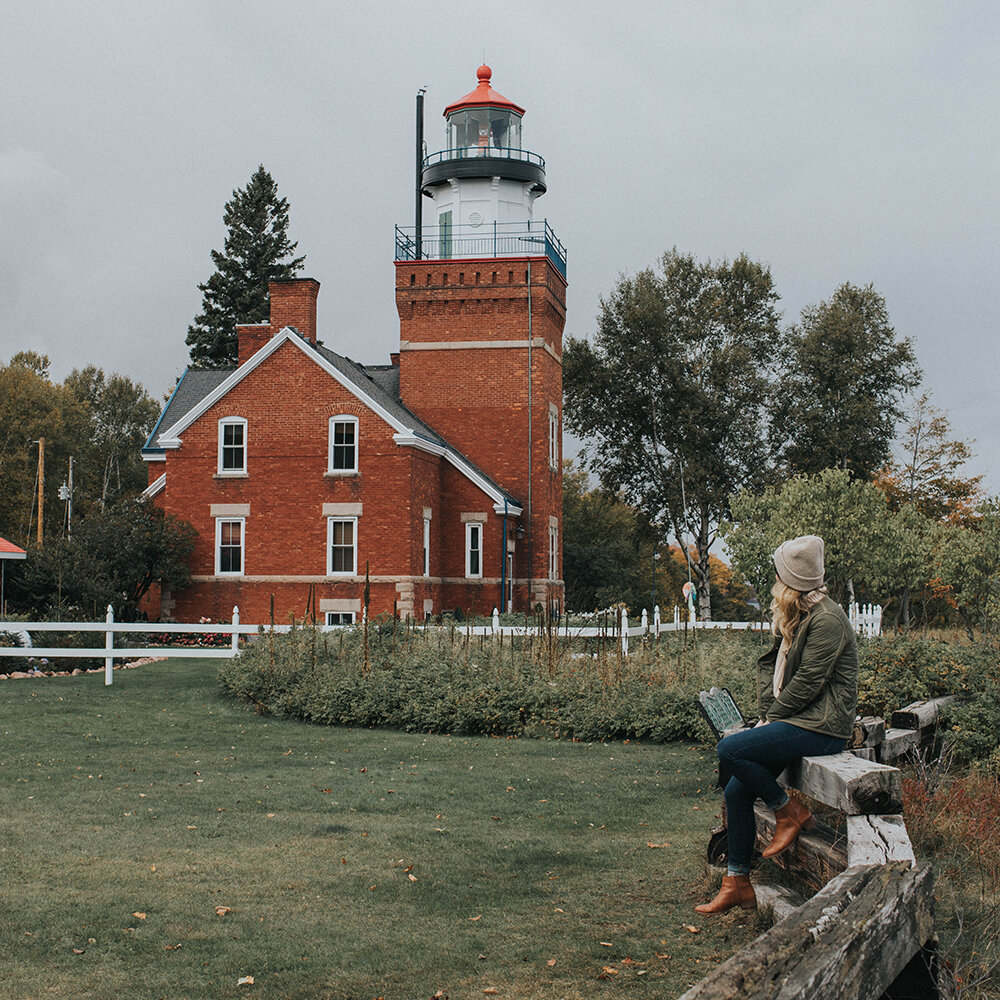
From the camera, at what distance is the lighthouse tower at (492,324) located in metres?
35.4

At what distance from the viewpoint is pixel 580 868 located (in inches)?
→ 287

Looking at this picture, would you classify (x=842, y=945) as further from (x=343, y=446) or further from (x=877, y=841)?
(x=343, y=446)

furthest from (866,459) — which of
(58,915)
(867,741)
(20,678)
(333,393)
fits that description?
(58,915)

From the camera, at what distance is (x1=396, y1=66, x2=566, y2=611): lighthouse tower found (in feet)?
116

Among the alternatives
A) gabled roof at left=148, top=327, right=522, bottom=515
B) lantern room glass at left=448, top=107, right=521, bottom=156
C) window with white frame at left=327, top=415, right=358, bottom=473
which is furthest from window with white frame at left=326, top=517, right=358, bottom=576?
lantern room glass at left=448, top=107, right=521, bottom=156

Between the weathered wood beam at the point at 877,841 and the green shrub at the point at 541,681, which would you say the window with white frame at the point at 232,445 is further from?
the weathered wood beam at the point at 877,841

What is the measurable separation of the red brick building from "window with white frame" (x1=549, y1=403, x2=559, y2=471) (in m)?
0.10

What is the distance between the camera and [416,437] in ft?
102

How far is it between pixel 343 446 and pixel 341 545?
278 centimetres

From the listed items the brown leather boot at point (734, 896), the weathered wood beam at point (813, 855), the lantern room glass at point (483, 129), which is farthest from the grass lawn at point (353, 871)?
the lantern room glass at point (483, 129)

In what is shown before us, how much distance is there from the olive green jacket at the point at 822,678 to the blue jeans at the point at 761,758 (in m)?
0.07

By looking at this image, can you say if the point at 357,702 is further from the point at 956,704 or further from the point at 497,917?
the point at 497,917

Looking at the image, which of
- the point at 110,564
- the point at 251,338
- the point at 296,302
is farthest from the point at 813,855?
the point at 251,338

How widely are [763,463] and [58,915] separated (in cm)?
4095
